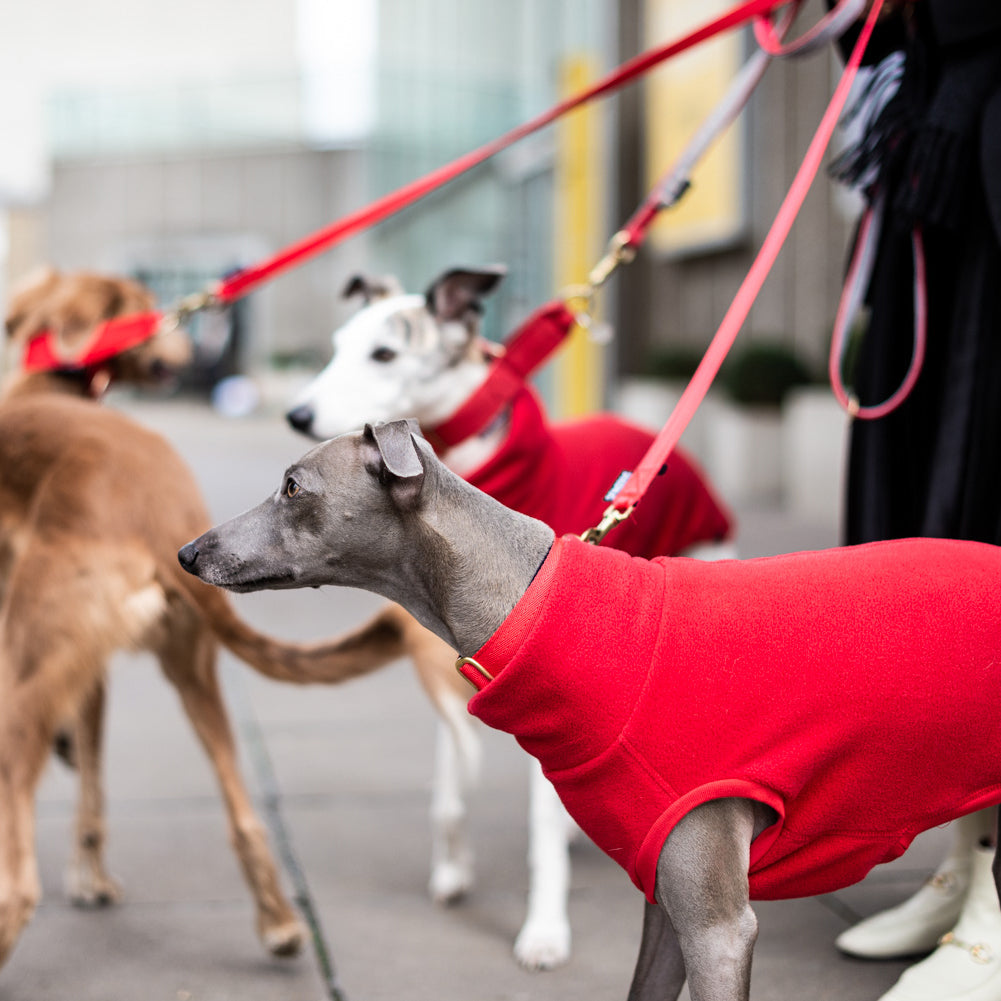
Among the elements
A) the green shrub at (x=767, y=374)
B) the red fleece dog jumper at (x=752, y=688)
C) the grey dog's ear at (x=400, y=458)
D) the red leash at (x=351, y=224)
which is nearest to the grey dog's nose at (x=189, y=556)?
the grey dog's ear at (x=400, y=458)

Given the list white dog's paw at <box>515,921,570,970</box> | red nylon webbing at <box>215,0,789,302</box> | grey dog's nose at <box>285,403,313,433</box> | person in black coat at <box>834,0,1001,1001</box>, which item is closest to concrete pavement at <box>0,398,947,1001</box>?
white dog's paw at <box>515,921,570,970</box>

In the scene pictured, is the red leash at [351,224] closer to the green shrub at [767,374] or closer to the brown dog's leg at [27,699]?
the brown dog's leg at [27,699]

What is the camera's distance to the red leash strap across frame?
2.28m

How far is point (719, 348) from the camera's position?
2.49m

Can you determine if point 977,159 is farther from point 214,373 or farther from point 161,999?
point 214,373

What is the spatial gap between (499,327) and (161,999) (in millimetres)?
12117

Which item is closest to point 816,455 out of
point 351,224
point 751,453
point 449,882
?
point 751,453

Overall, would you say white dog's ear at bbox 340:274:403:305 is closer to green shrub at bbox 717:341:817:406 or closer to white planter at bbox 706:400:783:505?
green shrub at bbox 717:341:817:406

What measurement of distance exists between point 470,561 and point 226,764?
4.59ft

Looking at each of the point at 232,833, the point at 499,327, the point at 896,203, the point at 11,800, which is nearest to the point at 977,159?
the point at 896,203

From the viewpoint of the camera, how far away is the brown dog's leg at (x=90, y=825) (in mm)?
3428

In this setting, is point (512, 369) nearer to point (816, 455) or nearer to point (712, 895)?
point (712, 895)

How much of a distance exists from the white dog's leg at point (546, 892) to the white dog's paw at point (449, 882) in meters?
0.23

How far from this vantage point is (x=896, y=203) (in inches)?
116
